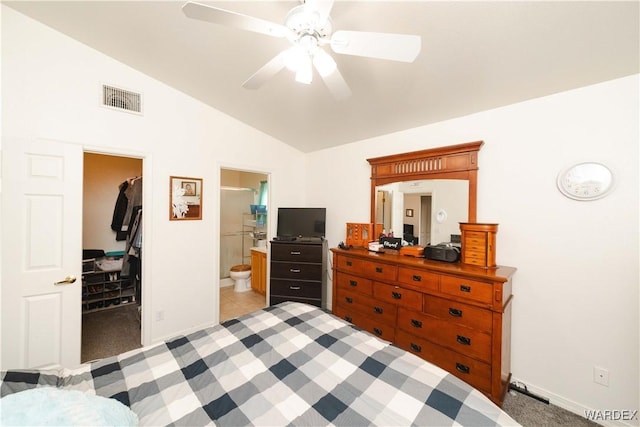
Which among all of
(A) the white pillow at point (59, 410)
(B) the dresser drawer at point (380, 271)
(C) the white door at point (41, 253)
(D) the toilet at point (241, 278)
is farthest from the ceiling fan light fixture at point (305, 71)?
(D) the toilet at point (241, 278)

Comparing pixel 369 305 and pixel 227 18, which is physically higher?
pixel 227 18

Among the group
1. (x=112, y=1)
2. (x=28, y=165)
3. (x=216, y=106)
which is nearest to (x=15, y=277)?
(x=28, y=165)

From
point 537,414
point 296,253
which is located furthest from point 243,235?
point 537,414

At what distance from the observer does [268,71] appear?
1369mm

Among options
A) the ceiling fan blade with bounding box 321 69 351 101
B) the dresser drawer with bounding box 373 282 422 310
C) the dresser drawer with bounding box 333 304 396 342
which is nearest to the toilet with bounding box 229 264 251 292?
the dresser drawer with bounding box 333 304 396 342

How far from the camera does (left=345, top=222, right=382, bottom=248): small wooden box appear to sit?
2867 mm

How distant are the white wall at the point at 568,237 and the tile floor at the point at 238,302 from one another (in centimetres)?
298

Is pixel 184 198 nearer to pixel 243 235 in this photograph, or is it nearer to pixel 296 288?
pixel 296 288

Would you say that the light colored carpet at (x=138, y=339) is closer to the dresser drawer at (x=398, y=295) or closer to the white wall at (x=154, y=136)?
the white wall at (x=154, y=136)

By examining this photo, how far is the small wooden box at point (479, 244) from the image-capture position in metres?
1.96

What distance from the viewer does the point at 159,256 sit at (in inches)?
101

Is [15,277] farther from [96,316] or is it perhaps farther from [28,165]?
[96,316]

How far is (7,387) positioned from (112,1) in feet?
7.25

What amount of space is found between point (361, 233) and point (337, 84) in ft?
6.03
